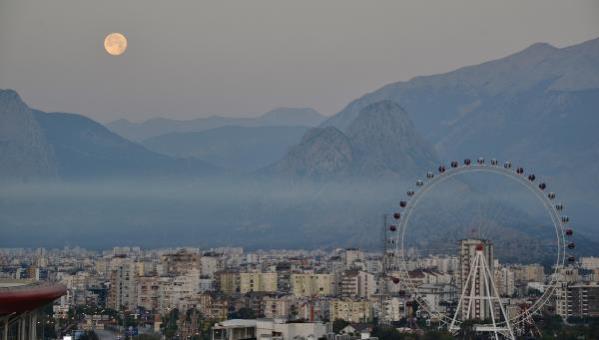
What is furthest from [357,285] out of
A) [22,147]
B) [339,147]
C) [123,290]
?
[22,147]

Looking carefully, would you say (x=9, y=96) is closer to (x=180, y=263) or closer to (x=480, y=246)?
(x=180, y=263)

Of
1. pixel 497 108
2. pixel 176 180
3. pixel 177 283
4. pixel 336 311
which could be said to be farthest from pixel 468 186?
pixel 336 311

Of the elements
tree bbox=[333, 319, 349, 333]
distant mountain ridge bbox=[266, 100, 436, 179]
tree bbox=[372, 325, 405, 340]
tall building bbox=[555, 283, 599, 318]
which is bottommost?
tree bbox=[372, 325, 405, 340]

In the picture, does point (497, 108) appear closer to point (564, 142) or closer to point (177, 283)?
point (564, 142)

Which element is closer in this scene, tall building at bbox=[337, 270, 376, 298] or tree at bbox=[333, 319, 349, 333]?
tree at bbox=[333, 319, 349, 333]

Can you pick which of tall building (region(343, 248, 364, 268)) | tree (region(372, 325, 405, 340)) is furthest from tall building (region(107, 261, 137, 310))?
tall building (region(343, 248, 364, 268))

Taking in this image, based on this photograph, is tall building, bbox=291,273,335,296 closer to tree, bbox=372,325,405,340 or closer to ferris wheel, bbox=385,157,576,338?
tree, bbox=372,325,405,340
